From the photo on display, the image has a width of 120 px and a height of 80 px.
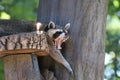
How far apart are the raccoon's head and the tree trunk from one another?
0.11m

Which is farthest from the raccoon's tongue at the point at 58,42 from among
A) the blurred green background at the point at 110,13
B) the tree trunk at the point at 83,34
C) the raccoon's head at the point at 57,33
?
the blurred green background at the point at 110,13

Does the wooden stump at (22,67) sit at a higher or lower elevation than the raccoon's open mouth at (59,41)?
lower

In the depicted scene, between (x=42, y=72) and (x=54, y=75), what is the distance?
11cm

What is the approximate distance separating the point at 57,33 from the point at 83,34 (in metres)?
0.26

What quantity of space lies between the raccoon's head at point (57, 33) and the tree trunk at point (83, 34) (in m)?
0.11

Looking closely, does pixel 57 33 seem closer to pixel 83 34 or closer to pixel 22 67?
pixel 83 34

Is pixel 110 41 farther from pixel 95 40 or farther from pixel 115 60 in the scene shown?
pixel 95 40

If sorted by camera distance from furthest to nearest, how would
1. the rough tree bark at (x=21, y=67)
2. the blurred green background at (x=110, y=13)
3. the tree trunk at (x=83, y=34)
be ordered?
the blurred green background at (x=110, y=13) → the tree trunk at (x=83, y=34) → the rough tree bark at (x=21, y=67)

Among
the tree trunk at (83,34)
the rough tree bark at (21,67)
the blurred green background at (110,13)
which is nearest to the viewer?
the rough tree bark at (21,67)

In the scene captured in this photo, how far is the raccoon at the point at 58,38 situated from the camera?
400 cm

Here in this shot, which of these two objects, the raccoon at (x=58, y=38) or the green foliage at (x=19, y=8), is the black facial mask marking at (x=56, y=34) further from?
the green foliage at (x=19, y=8)

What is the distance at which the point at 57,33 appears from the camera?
4133 millimetres

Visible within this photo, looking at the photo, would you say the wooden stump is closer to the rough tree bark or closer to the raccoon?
the rough tree bark

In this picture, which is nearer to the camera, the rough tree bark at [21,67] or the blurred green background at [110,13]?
the rough tree bark at [21,67]
